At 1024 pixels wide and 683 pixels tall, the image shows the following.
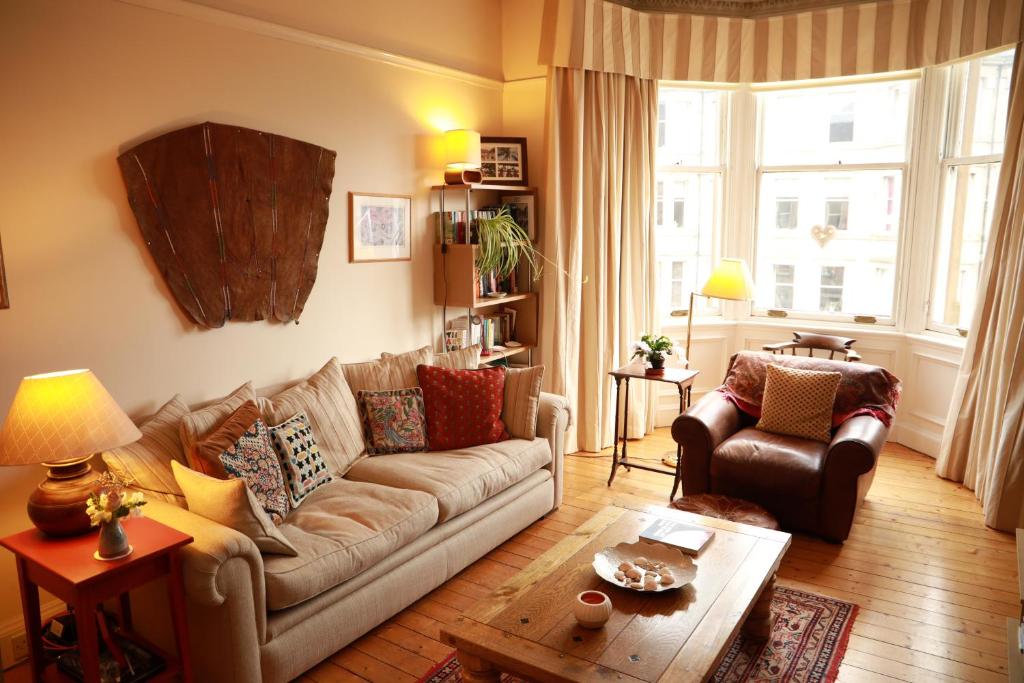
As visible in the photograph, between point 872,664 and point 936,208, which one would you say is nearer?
point 872,664

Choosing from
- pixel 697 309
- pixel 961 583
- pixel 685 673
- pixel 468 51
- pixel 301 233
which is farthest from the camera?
pixel 697 309

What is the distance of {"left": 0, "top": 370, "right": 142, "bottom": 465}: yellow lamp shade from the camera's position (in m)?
2.29

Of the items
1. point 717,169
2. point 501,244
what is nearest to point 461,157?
point 501,244

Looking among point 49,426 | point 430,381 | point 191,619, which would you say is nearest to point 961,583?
point 430,381

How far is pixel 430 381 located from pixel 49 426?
6.08 ft

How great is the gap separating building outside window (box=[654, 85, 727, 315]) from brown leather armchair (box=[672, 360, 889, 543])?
1.76m

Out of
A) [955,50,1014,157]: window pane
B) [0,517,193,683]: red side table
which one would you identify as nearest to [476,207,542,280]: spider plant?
[0,517,193,683]: red side table

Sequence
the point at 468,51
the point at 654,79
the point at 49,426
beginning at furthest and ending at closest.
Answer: the point at 654,79, the point at 468,51, the point at 49,426

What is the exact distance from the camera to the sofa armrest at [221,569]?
7.52 ft

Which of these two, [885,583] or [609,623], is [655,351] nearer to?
[885,583]

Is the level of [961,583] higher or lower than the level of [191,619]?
lower

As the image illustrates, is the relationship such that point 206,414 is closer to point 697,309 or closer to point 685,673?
point 685,673

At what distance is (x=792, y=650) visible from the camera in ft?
9.29

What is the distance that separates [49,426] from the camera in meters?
2.33
